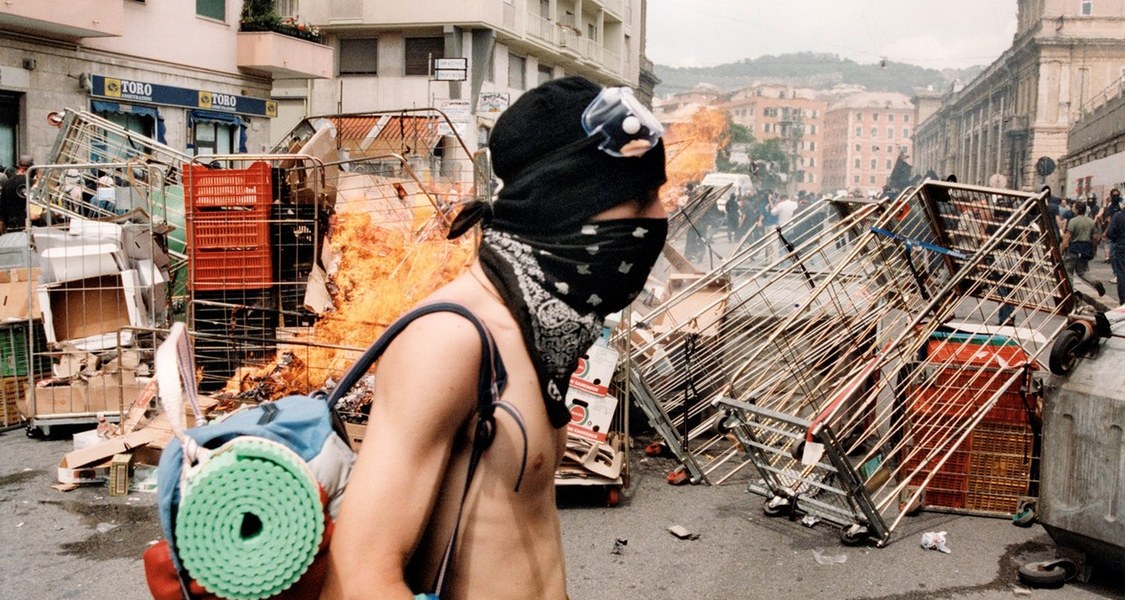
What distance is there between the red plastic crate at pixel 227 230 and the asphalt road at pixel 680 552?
6.71 ft

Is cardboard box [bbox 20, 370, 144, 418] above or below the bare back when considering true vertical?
below

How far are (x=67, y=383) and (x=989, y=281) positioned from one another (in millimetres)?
7106

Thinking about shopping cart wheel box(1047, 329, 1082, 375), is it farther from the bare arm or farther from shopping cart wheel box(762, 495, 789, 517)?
the bare arm

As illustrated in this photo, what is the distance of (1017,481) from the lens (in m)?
6.10

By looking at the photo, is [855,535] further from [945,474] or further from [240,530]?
[240,530]

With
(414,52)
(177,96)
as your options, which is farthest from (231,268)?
(414,52)

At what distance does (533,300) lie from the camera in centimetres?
151

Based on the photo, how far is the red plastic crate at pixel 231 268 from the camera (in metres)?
7.44

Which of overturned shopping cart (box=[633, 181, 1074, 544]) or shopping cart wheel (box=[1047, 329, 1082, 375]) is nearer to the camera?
shopping cart wheel (box=[1047, 329, 1082, 375])

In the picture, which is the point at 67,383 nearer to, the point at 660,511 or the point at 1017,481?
the point at 660,511

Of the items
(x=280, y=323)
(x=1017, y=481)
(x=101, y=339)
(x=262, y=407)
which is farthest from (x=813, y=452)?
(x=101, y=339)

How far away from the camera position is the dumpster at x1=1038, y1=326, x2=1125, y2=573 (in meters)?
4.59

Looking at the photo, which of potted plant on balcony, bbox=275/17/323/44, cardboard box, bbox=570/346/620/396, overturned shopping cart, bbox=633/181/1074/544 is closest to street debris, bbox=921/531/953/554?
overturned shopping cart, bbox=633/181/1074/544

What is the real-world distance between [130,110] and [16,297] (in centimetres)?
1354
